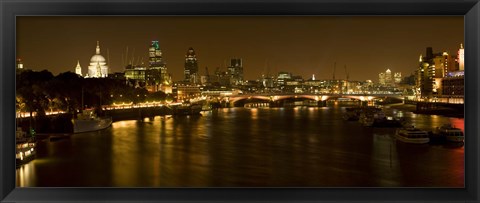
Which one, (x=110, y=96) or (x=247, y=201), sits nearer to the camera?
(x=247, y=201)

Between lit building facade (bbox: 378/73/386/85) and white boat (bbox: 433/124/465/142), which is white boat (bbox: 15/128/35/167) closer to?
lit building facade (bbox: 378/73/386/85)

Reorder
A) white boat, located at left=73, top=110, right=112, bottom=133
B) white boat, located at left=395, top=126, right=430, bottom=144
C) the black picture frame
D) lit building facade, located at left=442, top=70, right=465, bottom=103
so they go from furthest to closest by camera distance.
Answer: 1. white boat, located at left=73, top=110, right=112, bottom=133
2. white boat, located at left=395, top=126, right=430, bottom=144
3. lit building facade, located at left=442, top=70, right=465, bottom=103
4. the black picture frame

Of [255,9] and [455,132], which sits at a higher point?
[255,9]

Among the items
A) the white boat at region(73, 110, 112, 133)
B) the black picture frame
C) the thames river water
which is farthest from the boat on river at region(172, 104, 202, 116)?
the black picture frame

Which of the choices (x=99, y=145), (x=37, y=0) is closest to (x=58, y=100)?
(x=99, y=145)

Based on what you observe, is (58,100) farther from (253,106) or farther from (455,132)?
(253,106)

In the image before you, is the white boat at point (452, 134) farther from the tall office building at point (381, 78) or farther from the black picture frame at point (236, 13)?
the black picture frame at point (236, 13)

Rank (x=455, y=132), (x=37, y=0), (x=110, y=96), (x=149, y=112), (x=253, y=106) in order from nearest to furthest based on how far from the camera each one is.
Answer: (x=37, y=0) → (x=455, y=132) → (x=110, y=96) → (x=149, y=112) → (x=253, y=106)

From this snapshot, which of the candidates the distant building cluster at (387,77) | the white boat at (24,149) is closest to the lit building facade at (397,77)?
the distant building cluster at (387,77)

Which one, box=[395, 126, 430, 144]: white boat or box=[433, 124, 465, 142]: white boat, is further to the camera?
box=[395, 126, 430, 144]: white boat
